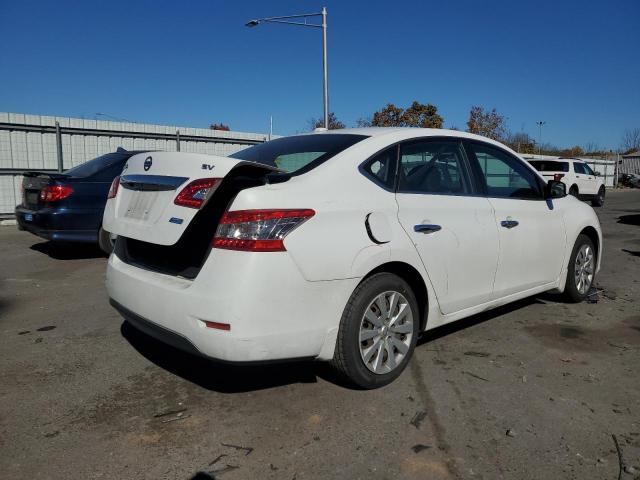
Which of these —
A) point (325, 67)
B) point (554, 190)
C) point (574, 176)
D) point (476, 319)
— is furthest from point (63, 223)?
point (574, 176)

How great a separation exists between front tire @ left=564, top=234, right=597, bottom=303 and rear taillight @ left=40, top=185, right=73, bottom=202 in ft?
21.5

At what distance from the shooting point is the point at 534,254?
445 centimetres

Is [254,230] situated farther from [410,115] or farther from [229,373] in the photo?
[410,115]

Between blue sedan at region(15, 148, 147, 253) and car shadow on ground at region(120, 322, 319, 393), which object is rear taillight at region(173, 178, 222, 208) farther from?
blue sedan at region(15, 148, 147, 253)

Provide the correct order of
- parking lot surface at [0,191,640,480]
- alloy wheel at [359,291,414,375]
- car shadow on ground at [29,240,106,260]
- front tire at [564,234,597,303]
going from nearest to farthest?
parking lot surface at [0,191,640,480] → alloy wheel at [359,291,414,375] → front tire at [564,234,597,303] → car shadow on ground at [29,240,106,260]

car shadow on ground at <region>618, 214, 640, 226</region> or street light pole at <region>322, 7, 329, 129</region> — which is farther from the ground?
street light pole at <region>322, 7, 329, 129</region>

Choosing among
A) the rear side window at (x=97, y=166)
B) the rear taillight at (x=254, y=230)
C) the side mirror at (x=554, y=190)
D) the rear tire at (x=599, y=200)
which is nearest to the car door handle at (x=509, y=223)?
the side mirror at (x=554, y=190)

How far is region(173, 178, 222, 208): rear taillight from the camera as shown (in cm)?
276

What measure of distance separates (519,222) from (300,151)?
195 cm

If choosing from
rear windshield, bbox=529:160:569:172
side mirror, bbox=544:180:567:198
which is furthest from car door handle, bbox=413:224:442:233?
rear windshield, bbox=529:160:569:172

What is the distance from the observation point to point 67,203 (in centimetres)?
745

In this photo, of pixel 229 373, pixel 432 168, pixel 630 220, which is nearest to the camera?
pixel 229 373

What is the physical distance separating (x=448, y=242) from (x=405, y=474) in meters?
1.65

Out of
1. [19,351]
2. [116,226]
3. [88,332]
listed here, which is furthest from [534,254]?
[19,351]
